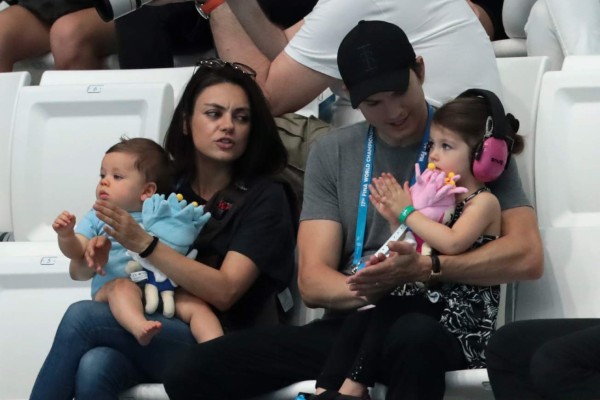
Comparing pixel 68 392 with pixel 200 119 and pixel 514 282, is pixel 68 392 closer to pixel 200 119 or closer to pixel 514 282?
pixel 200 119

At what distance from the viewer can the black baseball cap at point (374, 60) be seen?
119 inches

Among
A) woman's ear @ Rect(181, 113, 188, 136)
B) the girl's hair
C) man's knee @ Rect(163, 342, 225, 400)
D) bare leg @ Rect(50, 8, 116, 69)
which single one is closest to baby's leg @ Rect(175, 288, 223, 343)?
man's knee @ Rect(163, 342, 225, 400)

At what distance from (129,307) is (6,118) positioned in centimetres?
113

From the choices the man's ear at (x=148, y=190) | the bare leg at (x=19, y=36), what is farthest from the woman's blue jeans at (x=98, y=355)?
the bare leg at (x=19, y=36)

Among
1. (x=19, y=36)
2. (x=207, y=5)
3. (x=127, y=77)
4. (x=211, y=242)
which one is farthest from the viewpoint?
(x=19, y=36)

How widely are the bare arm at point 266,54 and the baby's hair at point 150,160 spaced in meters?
0.42

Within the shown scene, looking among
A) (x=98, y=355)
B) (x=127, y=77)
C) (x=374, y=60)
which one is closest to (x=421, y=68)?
(x=374, y=60)

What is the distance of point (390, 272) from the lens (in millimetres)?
2809

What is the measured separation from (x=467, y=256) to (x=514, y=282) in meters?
0.32

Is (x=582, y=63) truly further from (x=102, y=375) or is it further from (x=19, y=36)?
(x=19, y=36)

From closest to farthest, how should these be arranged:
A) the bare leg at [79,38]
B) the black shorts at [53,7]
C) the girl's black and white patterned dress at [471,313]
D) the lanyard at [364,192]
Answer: the girl's black and white patterned dress at [471,313] → the lanyard at [364,192] → the bare leg at [79,38] → the black shorts at [53,7]

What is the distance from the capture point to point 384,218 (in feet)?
10.1

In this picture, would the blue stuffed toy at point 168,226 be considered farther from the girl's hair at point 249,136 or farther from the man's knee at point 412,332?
the man's knee at point 412,332

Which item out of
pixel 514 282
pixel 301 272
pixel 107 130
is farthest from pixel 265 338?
pixel 107 130
